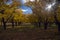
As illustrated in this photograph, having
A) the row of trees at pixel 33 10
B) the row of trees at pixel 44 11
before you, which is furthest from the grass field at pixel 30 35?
the row of trees at pixel 33 10

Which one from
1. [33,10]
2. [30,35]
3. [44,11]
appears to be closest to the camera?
[30,35]

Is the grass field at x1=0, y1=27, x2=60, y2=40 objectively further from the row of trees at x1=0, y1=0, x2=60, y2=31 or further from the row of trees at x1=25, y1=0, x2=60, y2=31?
the row of trees at x1=0, y1=0, x2=60, y2=31

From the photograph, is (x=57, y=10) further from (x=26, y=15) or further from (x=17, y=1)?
(x=26, y=15)

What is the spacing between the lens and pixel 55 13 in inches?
933

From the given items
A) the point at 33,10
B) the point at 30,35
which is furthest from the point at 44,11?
the point at 30,35

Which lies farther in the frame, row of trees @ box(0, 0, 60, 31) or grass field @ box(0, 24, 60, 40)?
row of trees @ box(0, 0, 60, 31)

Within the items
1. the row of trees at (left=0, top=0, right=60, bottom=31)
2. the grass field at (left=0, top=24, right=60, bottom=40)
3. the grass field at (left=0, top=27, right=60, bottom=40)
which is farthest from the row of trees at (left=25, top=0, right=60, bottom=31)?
the grass field at (left=0, top=27, right=60, bottom=40)

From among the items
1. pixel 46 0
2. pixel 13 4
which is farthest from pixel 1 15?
pixel 46 0

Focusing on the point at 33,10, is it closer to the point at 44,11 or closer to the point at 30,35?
the point at 44,11

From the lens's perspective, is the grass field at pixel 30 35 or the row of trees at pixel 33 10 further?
the row of trees at pixel 33 10

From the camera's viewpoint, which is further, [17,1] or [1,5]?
[17,1]

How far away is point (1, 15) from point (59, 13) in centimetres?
924

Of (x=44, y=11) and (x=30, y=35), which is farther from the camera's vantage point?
(x=44, y=11)

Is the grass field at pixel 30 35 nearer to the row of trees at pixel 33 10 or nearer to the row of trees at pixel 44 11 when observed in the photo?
the row of trees at pixel 44 11
